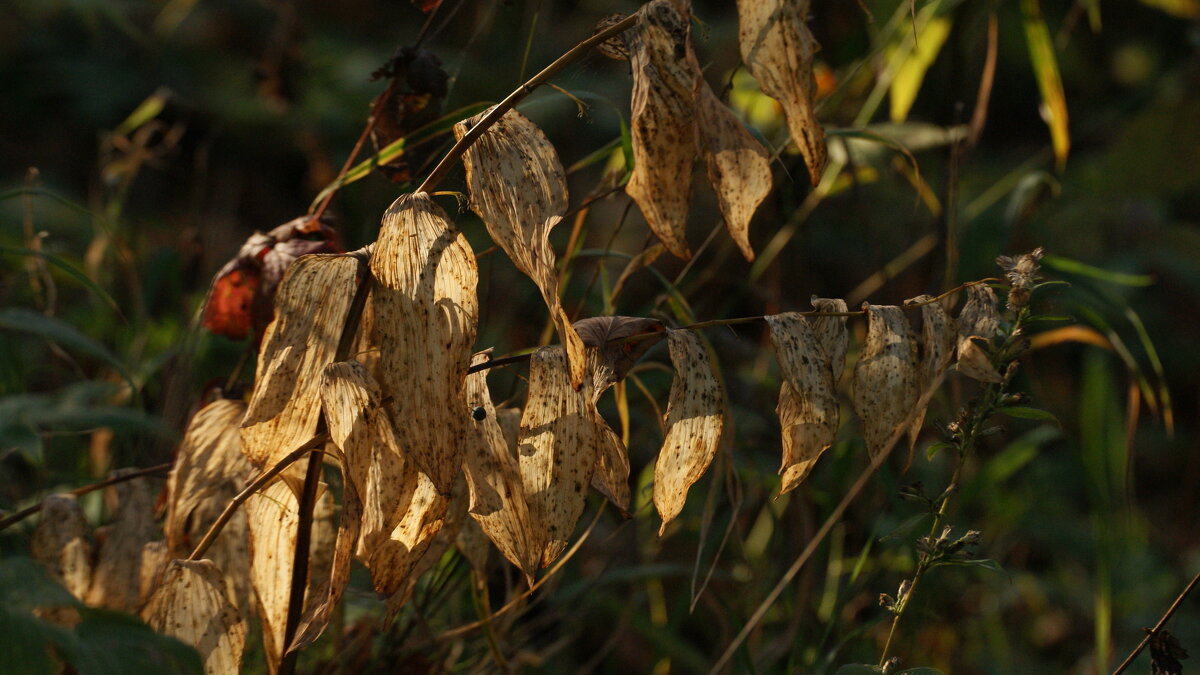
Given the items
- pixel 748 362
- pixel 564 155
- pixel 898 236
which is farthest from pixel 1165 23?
pixel 748 362

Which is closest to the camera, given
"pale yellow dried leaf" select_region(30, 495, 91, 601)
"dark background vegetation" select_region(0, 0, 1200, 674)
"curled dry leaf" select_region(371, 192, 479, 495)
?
"curled dry leaf" select_region(371, 192, 479, 495)

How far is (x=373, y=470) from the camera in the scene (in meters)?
0.50

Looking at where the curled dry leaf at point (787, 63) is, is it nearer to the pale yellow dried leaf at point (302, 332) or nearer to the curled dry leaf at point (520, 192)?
the curled dry leaf at point (520, 192)

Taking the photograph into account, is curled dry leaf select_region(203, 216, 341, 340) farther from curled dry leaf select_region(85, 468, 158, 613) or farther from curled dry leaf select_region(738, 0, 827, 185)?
curled dry leaf select_region(738, 0, 827, 185)

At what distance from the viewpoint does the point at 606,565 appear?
938mm

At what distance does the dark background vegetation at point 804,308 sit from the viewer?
881 mm

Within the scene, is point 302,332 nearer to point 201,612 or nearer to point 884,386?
point 201,612

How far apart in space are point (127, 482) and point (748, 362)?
2.68 ft

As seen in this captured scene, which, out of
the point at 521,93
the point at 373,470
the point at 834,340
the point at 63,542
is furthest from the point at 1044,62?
the point at 63,542

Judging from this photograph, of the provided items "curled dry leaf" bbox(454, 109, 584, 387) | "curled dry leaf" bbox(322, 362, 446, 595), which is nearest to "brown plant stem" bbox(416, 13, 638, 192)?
"curled dry leaf" bbox(454, 109, 584, 387)

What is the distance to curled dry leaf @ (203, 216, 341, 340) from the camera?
2.21 ft

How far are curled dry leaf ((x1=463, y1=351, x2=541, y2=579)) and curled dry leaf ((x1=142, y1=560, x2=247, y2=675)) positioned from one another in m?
0.16

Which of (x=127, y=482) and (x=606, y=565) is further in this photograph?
(x=606, y=565)

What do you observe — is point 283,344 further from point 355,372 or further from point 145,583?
point 145,583
